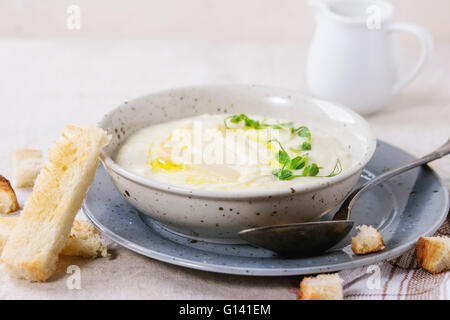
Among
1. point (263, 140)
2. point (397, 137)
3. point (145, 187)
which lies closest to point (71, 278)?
point (145, 187)

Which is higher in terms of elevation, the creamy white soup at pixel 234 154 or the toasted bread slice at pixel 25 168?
the creamy white soup at pixel 234 154

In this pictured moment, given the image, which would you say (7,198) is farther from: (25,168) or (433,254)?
(433,254)

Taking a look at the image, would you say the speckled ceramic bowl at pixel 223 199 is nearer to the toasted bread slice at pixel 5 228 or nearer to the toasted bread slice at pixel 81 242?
the toasted bread slice at pixel 81 242

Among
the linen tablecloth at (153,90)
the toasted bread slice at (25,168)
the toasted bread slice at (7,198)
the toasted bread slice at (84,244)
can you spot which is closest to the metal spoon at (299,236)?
the linen tablecloth at (153,90)

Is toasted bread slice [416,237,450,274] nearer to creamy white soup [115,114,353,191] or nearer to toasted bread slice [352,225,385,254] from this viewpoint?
toasted bread slice [352,225,385,254]

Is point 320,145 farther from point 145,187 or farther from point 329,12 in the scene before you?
point 329,12

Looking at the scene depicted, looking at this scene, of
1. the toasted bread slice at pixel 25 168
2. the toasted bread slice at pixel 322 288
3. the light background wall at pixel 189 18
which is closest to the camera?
the toasted bread slice at pixel 322 288
